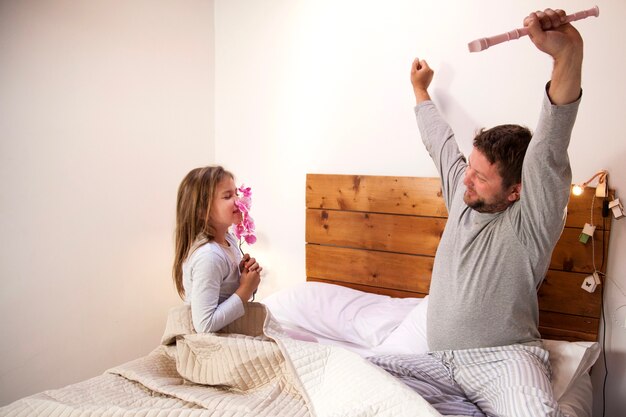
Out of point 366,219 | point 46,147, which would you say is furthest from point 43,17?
point 366,219

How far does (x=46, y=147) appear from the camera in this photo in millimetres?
2047

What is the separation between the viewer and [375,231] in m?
2.28

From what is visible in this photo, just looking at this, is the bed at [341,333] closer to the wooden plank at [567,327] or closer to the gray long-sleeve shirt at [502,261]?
the wooden plank at [567,327]

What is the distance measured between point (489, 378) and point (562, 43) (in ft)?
2.99

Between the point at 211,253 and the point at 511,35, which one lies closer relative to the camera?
the point at 511,35

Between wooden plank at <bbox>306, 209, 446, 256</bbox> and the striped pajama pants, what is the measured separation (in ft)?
2.29

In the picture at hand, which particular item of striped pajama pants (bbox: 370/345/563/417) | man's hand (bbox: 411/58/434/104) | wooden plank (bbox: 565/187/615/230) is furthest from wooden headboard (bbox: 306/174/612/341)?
striped pajama pants (bbox: 370/345/563/417)

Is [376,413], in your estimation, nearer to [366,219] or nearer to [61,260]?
[366,219]

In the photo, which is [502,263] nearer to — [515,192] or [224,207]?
[515,192]

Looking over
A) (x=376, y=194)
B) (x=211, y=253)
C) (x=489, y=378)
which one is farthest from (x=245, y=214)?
(x=489, y=378)

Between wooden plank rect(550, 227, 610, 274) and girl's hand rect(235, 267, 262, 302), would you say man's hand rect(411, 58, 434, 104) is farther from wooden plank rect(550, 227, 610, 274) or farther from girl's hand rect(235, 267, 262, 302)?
girl's hand rect(235, 267, 262, 302)

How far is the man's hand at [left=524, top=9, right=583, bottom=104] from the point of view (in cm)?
118

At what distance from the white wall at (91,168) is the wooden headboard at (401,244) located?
86 centimetres

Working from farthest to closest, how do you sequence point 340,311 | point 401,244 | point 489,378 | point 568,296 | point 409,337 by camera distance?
1. point 401,244
2. point 340,311
3. point 568,296
4. point 409,337
5. point 489,378
